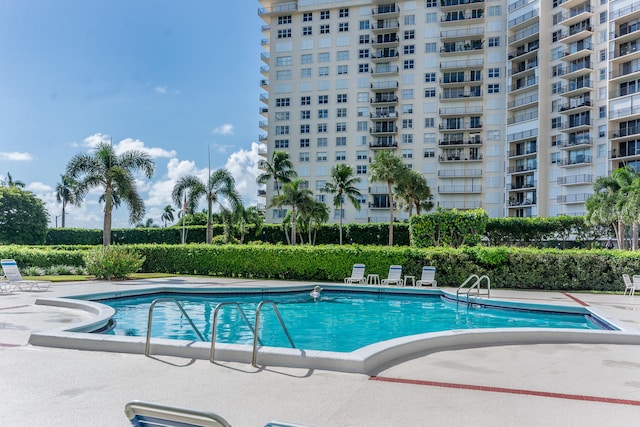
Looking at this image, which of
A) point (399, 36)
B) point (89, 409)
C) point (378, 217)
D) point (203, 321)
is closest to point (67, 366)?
point (89, 409)

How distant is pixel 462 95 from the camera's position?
227 ft

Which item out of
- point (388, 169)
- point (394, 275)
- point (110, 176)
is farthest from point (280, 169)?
point (394, 275)

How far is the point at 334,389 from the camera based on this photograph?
6320 mm

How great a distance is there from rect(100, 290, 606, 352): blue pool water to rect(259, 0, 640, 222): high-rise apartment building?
49776mm

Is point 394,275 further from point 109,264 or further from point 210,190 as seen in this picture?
point 210,190

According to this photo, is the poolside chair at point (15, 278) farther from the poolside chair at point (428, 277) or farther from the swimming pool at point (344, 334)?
the poolside chair at point (428, 277)

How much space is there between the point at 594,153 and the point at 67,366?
6422 centimetres

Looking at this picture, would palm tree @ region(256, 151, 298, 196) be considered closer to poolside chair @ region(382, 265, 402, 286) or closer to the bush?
the bush

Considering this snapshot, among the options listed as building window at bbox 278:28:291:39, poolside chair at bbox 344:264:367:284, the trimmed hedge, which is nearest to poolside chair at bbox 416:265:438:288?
the trimmed hedge

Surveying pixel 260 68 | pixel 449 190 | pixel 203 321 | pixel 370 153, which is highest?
pixel 260 68

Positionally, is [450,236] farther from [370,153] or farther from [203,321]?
[370,153]

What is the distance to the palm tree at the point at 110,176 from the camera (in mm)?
28625

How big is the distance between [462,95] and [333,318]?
60.1 metres

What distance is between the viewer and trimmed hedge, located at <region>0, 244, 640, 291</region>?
2158 centimetres
